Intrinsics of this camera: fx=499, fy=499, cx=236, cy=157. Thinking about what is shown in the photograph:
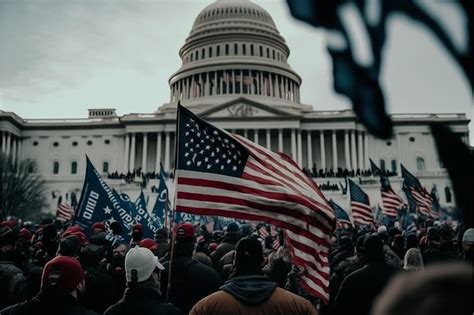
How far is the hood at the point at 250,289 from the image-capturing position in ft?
11.3

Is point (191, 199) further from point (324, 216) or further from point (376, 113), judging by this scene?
point (376, 113)

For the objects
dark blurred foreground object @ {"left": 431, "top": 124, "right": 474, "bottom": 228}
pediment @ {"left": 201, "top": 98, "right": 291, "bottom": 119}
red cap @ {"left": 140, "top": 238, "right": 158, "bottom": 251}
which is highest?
pediment @ {"left": 201, "top": 98, "right": 291, "bottom": 119}

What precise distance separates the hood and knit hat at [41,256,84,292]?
107 centimetres

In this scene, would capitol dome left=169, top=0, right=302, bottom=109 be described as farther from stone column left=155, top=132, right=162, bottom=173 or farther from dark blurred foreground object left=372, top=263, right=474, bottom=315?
dark blurred foreground object left=372, top=263, right=474, bottom=315

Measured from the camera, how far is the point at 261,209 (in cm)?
538

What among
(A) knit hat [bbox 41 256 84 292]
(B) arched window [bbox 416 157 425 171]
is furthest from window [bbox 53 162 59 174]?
(A) knit hat [bbox 41 256 84 292]

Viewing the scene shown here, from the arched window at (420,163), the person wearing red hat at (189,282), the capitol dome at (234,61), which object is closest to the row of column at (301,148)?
the arched window at (420,163)

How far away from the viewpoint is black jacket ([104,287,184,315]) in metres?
3.63

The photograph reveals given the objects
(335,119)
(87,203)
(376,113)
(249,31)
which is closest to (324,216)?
(376,113)

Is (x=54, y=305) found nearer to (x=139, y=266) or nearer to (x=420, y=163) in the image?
(x=139, y=266)

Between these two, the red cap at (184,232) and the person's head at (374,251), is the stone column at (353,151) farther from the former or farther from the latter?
the person's head at (374,251)

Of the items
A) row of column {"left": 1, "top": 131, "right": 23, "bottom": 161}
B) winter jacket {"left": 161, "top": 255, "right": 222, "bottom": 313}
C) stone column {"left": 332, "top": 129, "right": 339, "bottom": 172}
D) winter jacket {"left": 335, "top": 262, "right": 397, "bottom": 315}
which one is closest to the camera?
winter jacket {"left": 335, "top": 262, "right": 397, "bottom": 315}

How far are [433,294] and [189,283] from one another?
13.7 feet

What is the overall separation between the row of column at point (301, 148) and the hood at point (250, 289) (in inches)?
2366
